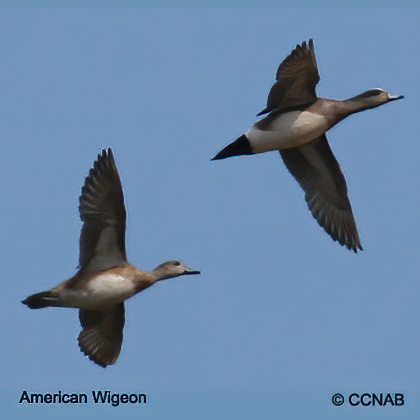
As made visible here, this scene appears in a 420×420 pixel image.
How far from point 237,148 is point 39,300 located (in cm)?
281

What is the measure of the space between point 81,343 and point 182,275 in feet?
4.18

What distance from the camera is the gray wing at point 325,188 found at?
14.6 meters

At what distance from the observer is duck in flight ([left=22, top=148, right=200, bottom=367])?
41.5 ft

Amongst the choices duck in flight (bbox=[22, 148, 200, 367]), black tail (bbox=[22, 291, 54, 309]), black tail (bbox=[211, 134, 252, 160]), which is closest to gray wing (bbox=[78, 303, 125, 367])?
duck in flight (bbox=[22, 148, 200, 367])

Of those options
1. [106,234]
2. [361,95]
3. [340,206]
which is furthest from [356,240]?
[106,234]

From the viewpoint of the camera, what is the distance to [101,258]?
42.1 ft

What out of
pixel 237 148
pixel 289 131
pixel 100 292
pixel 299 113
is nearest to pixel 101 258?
pixel 100 292

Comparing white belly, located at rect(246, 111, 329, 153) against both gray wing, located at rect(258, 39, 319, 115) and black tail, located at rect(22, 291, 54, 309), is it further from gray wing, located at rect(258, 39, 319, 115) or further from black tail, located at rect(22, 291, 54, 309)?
black tail, located at rect(22, 291, 54, 309)

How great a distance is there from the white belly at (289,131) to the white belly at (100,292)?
223 centimetres


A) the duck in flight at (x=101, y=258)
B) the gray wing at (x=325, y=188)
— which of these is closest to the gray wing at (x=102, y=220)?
the duck in flight at (x=101, y=258)

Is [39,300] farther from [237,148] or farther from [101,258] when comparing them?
[237,148]

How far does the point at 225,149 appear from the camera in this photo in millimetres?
13898

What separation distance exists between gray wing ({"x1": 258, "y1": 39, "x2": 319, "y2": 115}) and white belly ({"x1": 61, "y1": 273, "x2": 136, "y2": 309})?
8.24ft

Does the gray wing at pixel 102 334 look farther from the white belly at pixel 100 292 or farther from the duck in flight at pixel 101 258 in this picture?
the white belly at pixel 100 292
